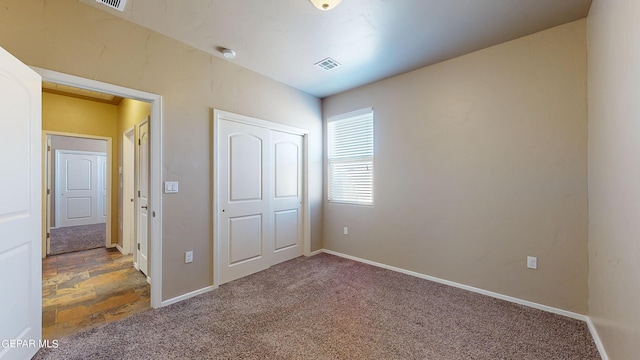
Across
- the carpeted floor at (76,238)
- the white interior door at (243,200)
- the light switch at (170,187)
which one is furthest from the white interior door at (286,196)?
the carpeted floor at (76,238)

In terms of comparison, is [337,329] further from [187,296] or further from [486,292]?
[486,292]

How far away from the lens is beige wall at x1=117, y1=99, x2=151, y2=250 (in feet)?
11.1

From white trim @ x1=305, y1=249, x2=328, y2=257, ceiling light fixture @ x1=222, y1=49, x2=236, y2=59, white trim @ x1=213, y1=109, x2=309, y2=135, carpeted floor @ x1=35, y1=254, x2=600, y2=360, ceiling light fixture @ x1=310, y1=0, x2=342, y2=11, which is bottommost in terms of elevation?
carpeted floor @ x1=35, y1=254, x2=600, y2=360

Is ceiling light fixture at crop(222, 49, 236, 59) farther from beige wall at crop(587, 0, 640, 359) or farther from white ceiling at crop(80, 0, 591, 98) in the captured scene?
beige wall at crop(587, 0, 640, 359)

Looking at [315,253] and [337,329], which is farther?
[315,253]

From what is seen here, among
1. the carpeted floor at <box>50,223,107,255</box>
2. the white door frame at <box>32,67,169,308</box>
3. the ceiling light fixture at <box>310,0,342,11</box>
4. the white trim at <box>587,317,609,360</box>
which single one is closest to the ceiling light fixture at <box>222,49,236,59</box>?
the white door frame at <box>32,67,169,308</box>

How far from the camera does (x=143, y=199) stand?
3.34 meters

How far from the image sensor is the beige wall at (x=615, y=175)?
1305 mm

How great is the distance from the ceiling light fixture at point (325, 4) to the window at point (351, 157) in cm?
184

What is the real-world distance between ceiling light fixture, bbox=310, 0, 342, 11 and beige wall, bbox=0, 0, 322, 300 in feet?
4.87

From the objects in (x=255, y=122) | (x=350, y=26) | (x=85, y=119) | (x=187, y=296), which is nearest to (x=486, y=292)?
(x=350, y=26)

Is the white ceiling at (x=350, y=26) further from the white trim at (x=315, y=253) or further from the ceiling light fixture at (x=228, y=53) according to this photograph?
the white trim at (x=315, y=253)

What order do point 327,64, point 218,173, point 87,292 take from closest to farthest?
1. point 87,292
2. point 218,173
3. point 327,64

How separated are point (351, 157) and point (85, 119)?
4467 mm
